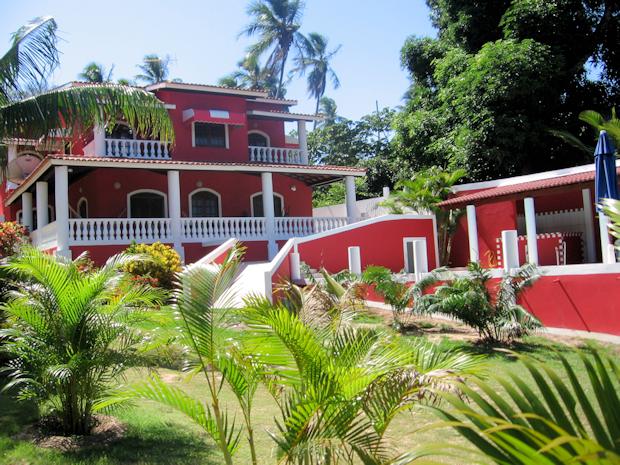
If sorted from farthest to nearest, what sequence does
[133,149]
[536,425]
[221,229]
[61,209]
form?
[133,149] → [221,229] → [61,209] → [536,425]

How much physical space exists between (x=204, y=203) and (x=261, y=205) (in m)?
2.32

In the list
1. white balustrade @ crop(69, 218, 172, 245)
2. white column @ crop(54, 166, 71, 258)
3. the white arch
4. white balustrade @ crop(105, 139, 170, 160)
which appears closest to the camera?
white column @ crop(54, 166, 71, 258)

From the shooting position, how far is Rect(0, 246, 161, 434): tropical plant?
532 cm

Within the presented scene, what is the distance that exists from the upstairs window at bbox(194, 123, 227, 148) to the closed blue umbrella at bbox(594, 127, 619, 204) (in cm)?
1451

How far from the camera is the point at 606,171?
10.3 metres

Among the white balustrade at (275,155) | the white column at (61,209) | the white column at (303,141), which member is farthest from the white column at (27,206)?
the white column at (303,141)

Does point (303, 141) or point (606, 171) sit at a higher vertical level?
point (303, 141)

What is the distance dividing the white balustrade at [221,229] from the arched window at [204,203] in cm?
133

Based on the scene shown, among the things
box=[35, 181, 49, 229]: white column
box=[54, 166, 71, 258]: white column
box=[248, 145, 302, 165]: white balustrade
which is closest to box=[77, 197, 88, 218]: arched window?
box=[35, 181, 49, 229]: white column

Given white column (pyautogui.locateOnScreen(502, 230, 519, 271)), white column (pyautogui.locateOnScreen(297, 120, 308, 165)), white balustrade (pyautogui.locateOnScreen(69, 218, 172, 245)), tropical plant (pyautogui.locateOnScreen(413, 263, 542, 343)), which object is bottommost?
tropical plant (pyautogui.locateOnScreen(413, 263, 542, 343))

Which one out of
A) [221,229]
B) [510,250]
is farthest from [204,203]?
[510,250]

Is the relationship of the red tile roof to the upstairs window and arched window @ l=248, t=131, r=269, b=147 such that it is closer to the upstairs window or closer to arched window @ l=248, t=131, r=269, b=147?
the upstairs window

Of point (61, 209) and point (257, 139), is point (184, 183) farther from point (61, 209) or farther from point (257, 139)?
point (61, 209)

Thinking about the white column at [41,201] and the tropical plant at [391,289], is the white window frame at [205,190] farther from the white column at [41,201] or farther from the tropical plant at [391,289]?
the tropical plant at [391,289]
